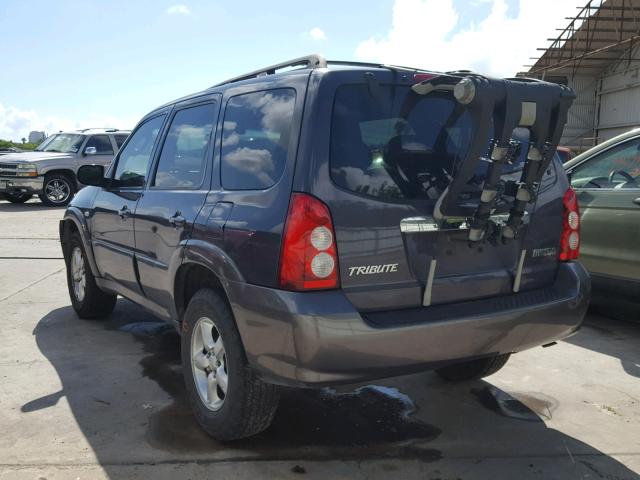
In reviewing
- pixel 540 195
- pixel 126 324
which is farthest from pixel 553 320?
pixel 126 324

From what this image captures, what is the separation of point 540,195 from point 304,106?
4.52ft

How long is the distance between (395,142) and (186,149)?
1.54 m

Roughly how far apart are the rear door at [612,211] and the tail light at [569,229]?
170cm

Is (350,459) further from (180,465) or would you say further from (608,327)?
(608,327)

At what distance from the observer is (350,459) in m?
3.06

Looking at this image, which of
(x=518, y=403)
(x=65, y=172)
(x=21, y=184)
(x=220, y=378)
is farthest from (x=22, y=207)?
(x=518, y=403)

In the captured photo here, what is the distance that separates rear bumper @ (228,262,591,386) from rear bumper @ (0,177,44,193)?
50.2 feet

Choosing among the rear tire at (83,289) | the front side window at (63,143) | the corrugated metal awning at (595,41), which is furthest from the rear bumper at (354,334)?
the corrugated metal awning at (595,41)

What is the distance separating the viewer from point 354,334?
2611mm

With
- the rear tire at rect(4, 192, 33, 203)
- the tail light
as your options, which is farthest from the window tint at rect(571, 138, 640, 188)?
the rear tire at rect(4, 192, 33, 203)

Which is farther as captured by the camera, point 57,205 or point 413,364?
point 57,205

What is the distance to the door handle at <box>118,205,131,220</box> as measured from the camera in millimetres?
4315

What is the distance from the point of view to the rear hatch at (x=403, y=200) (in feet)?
8.91

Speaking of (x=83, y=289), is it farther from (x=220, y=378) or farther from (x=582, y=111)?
(x=582, y=111)
